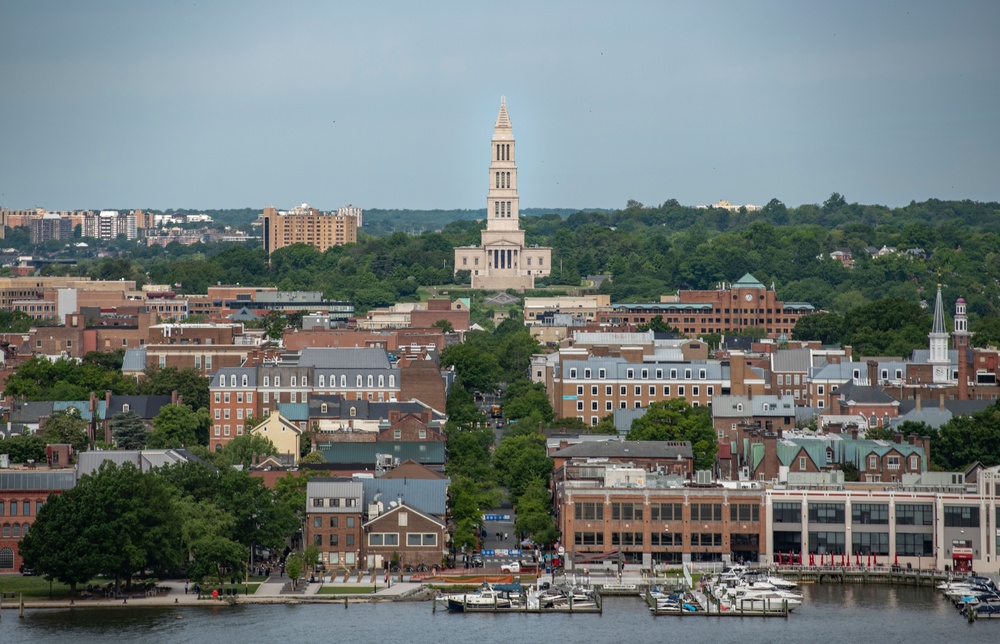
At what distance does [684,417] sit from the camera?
10875 cm

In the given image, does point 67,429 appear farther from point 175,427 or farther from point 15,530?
point 15,530

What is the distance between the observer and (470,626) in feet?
259

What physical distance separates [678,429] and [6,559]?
35.5m

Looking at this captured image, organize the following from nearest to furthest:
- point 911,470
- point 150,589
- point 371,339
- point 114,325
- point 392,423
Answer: point 150,589 → point 911,470 → point 392,423 → point 371,339 → point 114,325

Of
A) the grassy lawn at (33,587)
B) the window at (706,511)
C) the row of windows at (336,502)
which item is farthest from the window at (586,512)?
the grassy lawn at (33,587)

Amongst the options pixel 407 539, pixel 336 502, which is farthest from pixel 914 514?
pixel 336 502

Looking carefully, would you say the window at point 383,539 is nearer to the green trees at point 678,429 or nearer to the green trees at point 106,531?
the green trees at point 106,531

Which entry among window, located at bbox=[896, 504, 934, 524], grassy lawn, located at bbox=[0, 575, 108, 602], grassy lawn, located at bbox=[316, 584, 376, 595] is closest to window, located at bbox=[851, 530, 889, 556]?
window, located at bbox=[896, 504, 934, 524]

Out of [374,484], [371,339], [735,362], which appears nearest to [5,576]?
[374,484]

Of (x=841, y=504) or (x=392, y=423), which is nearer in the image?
(x=841, y=504)

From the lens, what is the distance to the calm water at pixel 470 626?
77.0 m

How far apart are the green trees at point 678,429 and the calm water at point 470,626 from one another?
22141mm

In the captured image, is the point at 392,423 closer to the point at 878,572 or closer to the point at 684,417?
the point at 684,417

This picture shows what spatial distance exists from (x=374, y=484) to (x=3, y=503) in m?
15.4
